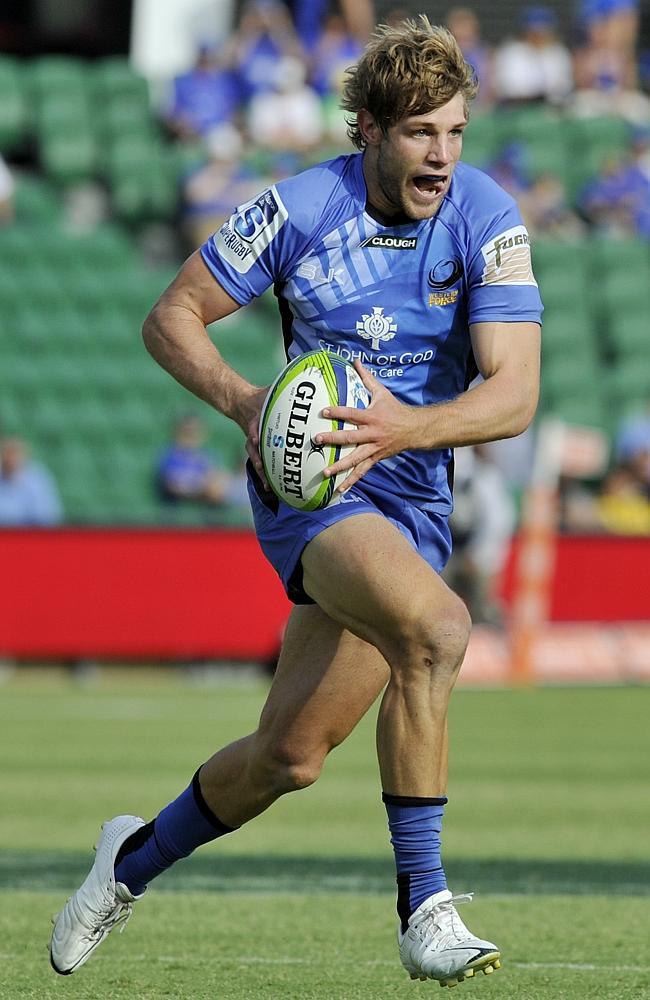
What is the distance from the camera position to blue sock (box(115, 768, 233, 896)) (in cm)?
555

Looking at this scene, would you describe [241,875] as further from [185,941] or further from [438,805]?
[438,805]

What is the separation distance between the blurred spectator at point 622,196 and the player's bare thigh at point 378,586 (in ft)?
61.8

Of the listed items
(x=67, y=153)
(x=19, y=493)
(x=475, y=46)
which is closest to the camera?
(x=19, y=493)

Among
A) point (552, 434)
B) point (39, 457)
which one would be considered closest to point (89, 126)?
point (39, 457)

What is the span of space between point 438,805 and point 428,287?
4.76 ft

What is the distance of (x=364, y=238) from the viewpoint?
5.41 meters

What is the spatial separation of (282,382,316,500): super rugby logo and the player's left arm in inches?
3.3

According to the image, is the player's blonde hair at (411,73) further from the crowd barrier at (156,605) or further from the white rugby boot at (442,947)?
the crowd barrier at (156,605)

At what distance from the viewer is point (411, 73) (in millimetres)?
5199

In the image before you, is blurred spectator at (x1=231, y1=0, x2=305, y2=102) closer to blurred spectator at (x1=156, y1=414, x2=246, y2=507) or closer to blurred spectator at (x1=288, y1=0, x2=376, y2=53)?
blurred spectator at (x1=288, y1=0, x2=376, y2=53)

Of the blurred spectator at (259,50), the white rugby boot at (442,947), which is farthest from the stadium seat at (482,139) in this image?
the white rugby boot at (442,947)

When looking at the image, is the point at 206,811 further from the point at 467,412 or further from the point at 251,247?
the point at 251,247

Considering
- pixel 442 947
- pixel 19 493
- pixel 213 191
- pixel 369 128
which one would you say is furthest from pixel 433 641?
pixel 213 191

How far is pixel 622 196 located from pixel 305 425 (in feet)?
62.8
